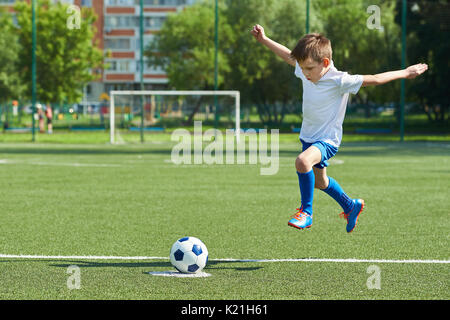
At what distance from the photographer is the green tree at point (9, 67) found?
49750 mm

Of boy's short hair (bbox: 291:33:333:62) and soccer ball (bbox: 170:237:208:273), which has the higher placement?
boy's short hair (bbox: 291:33:333:62)

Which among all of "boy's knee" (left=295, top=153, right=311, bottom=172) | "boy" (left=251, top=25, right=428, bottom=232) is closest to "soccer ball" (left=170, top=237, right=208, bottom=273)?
"boy" (left=251, top=25, right=428, bottom=232)

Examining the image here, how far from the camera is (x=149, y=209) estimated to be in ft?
34.6

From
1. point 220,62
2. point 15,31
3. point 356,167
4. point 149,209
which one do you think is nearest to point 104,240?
point 149,209

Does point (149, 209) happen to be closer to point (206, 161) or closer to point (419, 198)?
point (419, 198)

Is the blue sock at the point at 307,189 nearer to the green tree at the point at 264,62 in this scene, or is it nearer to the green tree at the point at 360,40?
the green tree at the point at 264,62

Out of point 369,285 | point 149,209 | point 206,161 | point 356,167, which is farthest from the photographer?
point 206,161

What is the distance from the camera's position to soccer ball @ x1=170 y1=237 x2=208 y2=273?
591cm

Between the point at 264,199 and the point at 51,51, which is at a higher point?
the point at 51,51

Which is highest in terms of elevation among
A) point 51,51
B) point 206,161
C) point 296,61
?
point 51,51

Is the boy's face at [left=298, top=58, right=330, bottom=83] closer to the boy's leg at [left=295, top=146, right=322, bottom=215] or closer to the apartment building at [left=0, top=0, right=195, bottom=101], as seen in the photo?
the boy's leg at [left=295, top=146, right=322, bottom=215]

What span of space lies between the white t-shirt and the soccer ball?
1.66 metres

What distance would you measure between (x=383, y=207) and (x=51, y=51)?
141ft

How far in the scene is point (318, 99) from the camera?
6.70 metres
